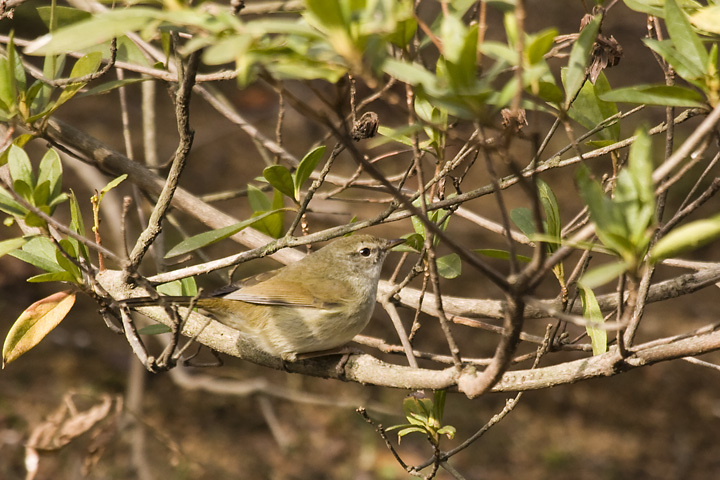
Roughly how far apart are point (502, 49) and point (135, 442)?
4644 mm

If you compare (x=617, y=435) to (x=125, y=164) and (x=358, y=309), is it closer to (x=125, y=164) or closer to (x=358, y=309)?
(x=358, y=309)

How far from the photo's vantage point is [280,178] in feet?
7.69

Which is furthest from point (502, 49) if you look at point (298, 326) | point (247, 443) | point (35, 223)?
point (247, 443)

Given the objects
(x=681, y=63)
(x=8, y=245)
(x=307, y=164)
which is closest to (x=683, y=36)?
(x=681, y=63)

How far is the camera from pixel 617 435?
660 centimetres

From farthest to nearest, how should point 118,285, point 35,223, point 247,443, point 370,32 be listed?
point 247,443 < point 118,285 < point 35,223 < point 370,32

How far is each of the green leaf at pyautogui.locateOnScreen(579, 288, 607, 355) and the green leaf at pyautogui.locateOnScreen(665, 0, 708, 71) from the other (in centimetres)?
77

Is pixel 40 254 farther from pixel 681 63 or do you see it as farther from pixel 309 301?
pixel 681 63

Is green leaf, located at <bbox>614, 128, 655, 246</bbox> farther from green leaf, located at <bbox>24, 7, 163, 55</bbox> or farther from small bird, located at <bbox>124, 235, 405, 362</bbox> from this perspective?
small bird, located at <bbox>124, 235, 405, 362</bbox>

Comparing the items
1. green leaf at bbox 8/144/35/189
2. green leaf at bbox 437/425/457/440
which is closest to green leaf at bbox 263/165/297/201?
green leaf at bbox 8/144/35/189

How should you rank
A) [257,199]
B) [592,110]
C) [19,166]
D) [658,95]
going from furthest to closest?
1. [257,199]
2. [592,110]
3. [19,166]
4. [658,95]

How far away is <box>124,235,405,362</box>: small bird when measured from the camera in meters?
3.09

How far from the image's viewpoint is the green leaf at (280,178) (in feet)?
7.55

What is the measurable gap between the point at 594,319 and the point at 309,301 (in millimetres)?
1598
